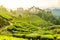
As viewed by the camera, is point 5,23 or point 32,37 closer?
point 32,37

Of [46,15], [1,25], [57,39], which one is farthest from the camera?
[46,15]

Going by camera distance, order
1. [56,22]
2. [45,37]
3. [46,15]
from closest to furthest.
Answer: [45,37] → [56,22] → [46,15]

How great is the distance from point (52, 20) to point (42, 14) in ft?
60.1

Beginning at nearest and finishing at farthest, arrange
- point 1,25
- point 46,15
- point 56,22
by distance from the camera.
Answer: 1. point 1,25
2. point 56,22
3. point 46,15

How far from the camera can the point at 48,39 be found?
70.4 m

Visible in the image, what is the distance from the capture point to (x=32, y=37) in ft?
237

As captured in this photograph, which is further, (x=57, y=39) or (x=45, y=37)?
(x=45, y=37)

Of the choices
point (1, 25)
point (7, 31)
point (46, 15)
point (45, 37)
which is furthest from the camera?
point (46, 15)

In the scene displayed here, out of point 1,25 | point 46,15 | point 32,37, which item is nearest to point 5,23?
point 1,25

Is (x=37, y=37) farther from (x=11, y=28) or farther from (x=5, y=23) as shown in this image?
(x=5, y=23)

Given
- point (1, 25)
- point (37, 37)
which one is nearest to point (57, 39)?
point (37, 37)

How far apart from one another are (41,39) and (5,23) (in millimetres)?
38412

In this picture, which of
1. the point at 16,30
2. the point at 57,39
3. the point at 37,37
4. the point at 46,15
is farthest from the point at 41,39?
the point at 46,15

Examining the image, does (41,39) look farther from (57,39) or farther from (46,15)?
(46,15)
